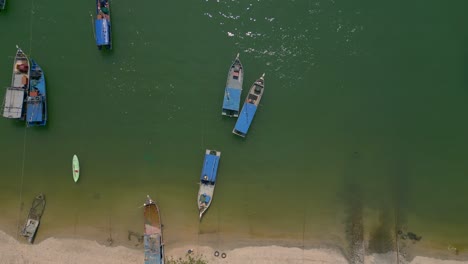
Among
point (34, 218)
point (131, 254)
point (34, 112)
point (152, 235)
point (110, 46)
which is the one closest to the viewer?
point (152, 235)

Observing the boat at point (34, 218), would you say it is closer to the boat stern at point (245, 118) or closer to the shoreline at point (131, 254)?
the shoreline at point (131, 254)

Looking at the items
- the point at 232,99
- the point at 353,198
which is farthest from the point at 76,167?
the point at 353,198

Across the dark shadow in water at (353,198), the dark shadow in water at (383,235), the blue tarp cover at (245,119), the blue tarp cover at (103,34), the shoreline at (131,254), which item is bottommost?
the shoreline at (131,254)

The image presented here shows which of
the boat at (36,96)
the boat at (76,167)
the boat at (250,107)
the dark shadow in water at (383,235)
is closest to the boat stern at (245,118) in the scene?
the boat at (250,107)

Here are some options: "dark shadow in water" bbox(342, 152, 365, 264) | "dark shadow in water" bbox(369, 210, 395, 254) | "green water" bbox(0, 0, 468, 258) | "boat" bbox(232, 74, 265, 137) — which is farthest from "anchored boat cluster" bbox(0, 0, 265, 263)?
"dark shadow in water" bbox(369, 210, 395, 254)

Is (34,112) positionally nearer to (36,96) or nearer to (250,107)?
(36,96)

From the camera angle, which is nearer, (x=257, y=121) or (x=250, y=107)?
(x=250, y=107)

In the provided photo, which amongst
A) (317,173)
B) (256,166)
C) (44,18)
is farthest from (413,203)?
(44,18)
